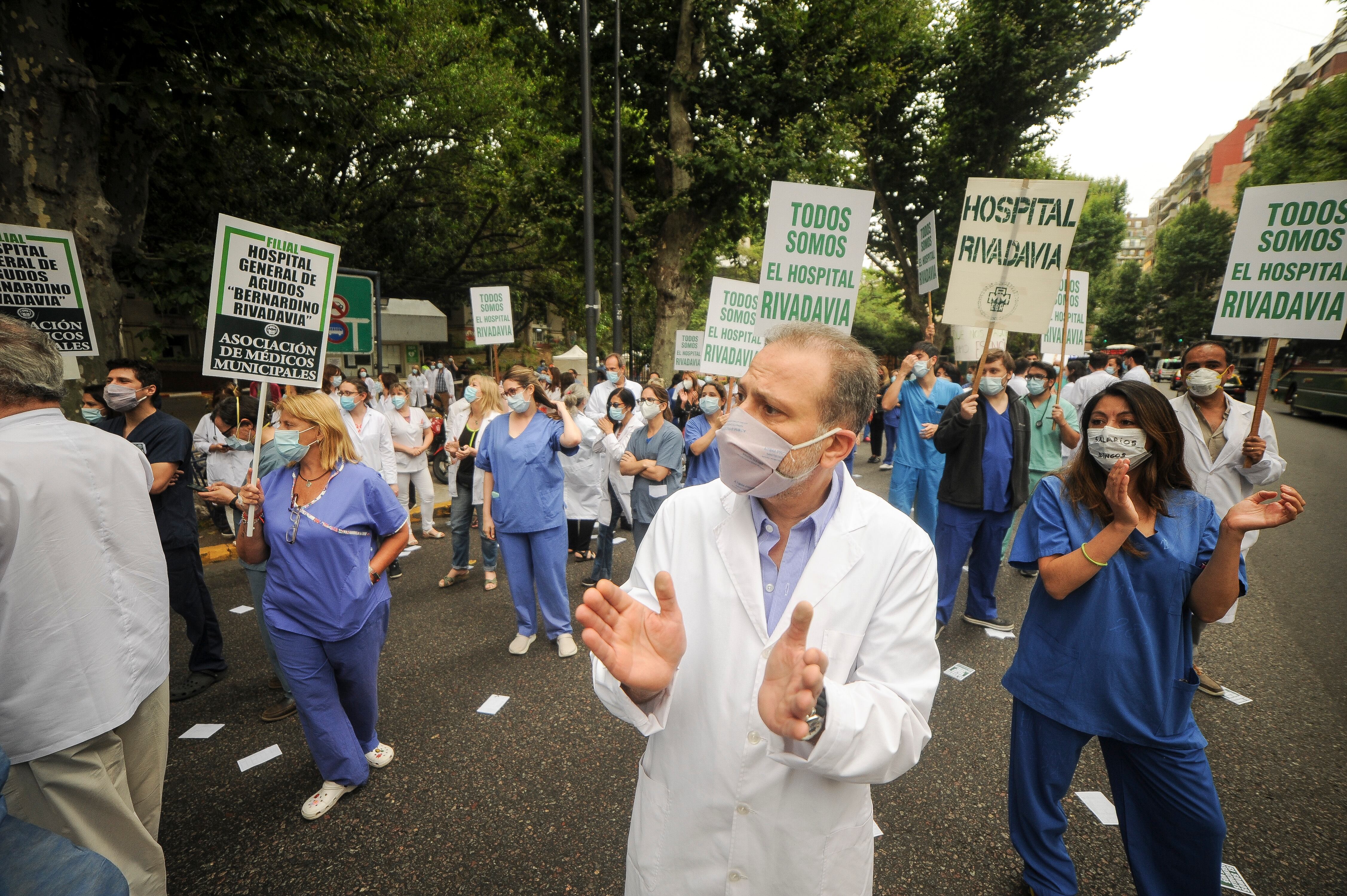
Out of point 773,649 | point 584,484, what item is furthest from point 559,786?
point 584,484

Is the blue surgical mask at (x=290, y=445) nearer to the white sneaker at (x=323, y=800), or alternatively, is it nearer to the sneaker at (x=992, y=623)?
the white sneaker at (x=323, y=800)

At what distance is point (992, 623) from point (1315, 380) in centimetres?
2164

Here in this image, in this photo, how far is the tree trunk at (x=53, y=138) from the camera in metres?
5.21

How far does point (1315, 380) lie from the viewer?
18.6m

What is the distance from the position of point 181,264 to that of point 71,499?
252 inches

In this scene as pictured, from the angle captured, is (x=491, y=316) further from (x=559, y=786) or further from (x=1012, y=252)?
(x=559, y=786)

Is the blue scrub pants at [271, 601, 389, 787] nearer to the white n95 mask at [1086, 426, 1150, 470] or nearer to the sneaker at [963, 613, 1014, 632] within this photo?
the white n95 mask at [1086, 426, 1150, 470]

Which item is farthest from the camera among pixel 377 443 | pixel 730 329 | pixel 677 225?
pixel 677 225

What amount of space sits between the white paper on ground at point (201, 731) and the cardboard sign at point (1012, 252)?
16.1 ft

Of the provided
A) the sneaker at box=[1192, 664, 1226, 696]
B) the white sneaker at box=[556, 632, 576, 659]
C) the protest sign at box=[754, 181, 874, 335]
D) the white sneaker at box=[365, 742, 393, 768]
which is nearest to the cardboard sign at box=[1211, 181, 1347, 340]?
the protest sign at box=[754, 181, 874, 335]

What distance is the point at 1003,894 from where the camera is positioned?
248 cm

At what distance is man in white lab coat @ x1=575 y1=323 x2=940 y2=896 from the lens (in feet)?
4.44

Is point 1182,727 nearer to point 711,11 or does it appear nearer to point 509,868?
point 509,868

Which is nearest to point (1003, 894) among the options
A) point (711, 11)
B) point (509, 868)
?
point (509, 868)
